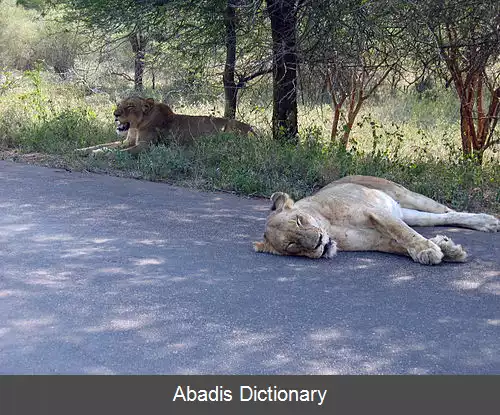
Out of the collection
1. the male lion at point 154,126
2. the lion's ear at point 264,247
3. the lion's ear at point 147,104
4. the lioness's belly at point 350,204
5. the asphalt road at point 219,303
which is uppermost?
the lion's ear at point 147,104

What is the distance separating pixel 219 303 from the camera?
5125 mm

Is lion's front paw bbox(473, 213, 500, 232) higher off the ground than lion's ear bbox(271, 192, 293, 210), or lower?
lower

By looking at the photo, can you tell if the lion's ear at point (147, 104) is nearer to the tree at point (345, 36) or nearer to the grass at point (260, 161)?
the grass at point (260, 161)

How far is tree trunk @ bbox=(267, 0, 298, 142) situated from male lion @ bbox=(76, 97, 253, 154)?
55 centimetres

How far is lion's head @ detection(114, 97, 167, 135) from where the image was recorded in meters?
12.1

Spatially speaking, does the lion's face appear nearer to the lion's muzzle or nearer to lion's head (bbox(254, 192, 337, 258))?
lion's head (bbox(254, 192, 337, 258))

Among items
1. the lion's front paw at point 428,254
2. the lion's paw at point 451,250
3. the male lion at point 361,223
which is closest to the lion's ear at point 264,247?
the male lion at point 361,223

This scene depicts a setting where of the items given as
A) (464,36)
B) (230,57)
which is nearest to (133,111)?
(230,57)

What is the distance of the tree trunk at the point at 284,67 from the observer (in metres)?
10.4

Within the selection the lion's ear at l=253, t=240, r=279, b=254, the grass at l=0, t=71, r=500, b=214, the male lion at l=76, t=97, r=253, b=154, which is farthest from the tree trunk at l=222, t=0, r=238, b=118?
the lion's ear at l=253, t=240, r=279, b=254

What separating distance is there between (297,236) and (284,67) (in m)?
4.92

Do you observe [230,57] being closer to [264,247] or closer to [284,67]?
[284,67]

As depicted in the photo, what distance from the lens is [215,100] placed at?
17.1 metres

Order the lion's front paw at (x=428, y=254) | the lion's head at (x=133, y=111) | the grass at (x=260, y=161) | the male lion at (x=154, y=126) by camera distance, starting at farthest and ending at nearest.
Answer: the lion's head at (x=133, y=111)
the male lion at (x=154, y=126)
the grass at (x=260, y=161)
the lion's front paw at (x=428, y=254)
